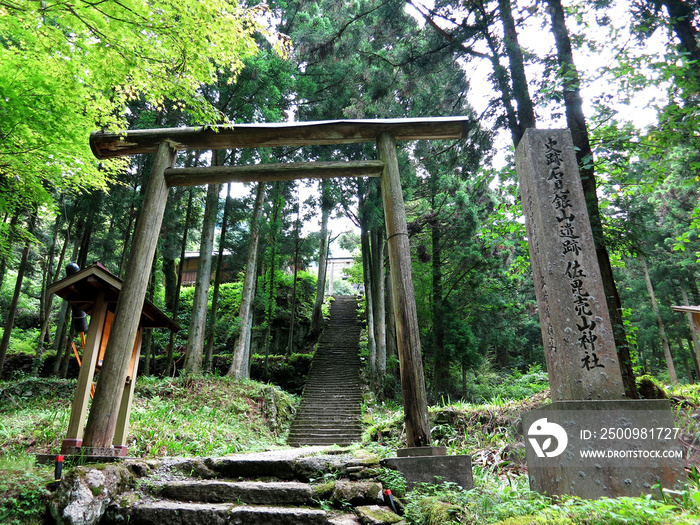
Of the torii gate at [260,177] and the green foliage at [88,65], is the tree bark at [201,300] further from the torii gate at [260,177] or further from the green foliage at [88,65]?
the torii gate at [260,177]

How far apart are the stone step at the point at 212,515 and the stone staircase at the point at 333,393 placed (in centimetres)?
768

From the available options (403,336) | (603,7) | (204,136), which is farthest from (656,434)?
(603,7)

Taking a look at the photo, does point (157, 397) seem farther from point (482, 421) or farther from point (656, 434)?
point (656, 434)

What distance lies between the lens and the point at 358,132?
556cm

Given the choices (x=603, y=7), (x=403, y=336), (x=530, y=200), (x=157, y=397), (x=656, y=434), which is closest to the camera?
(x=656, y=434)

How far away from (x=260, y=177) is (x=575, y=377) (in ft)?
14.8

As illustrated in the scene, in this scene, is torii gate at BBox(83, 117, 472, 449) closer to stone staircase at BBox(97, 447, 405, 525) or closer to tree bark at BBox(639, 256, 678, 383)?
stone staircase at BBox(97, 447, 405, 525)

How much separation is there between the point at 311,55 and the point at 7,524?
11.0 metres

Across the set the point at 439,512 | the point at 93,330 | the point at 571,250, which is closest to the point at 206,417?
the point at 93,330

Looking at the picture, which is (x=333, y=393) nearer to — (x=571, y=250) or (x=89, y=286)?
(x=89, y=286)

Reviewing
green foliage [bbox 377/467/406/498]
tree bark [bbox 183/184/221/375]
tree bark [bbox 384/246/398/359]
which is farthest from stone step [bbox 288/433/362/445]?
green foliage [bbox 377/467/406/498]

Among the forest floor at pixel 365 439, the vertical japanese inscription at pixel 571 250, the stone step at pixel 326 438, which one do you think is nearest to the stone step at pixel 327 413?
the forest floor at pixel 365 439

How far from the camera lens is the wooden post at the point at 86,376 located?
186 inches

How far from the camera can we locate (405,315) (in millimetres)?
4645
